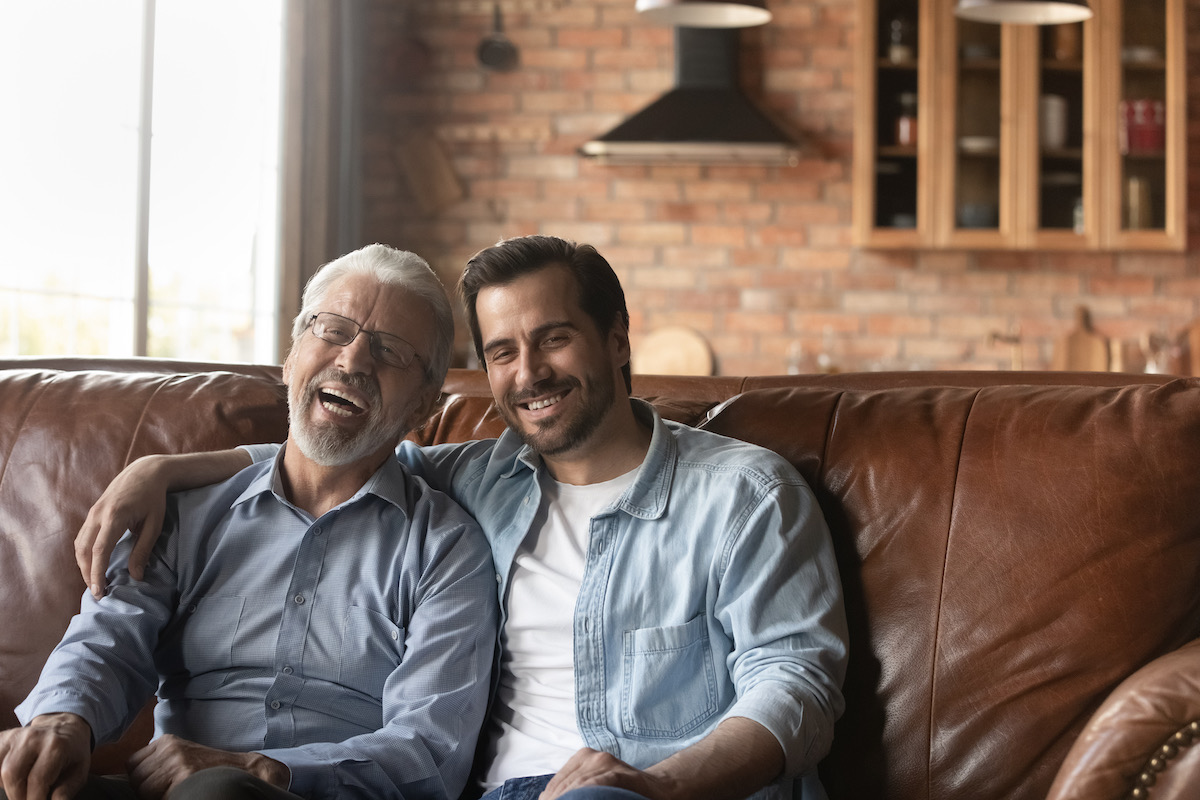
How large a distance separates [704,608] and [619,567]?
0.41ft

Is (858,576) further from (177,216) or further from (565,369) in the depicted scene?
(177,216)

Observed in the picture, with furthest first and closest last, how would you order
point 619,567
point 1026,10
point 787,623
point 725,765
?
1. point 1026,10
2. point 619,567
3. point 787,623
4. point 725,765

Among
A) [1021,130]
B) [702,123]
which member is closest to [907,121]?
[1021,130]

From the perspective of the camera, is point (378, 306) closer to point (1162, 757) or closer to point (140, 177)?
point (1162, 757)

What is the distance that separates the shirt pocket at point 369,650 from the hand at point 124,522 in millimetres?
298

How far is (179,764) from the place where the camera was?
4.36ft

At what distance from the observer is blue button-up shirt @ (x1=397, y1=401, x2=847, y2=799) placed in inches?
56.6

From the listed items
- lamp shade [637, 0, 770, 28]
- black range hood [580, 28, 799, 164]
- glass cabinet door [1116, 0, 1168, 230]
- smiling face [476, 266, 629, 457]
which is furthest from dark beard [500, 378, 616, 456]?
glass cabinet door [1116, 0, 1168, 230]

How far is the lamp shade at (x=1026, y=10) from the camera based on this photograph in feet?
10.9

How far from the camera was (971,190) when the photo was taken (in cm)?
463

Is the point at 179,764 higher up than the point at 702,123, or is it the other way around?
the point at 702,123

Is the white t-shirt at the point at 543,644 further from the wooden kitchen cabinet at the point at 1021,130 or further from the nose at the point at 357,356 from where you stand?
the wooden kitchen cabinet at the point at 1021,130

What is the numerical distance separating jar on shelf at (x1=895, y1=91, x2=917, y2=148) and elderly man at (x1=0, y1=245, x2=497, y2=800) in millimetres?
3294

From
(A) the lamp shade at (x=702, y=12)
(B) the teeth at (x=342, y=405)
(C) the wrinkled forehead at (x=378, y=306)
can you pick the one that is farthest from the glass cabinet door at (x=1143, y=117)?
(B) the teeth at (x=342, y=405)
